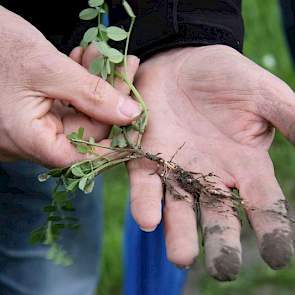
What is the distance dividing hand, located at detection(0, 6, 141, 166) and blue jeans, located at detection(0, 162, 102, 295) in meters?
0.37

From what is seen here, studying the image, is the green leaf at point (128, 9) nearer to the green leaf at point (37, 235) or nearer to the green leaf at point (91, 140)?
the green leaf at point (91, 140)

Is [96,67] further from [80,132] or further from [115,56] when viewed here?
[80,132]

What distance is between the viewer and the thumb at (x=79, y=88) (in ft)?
5.40

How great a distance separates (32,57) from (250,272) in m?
1.49

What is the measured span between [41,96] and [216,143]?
0.42 meters

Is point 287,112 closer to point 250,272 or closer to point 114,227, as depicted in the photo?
point 250,272

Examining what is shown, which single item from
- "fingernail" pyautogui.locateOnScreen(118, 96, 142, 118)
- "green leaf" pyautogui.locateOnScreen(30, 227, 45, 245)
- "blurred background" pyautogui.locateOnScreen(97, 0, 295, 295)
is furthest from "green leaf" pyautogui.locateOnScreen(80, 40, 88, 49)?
"blurred background" pyautogui.locateOnScreen(97, 0, 295, 295)

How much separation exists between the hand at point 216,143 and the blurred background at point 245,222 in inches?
45.7

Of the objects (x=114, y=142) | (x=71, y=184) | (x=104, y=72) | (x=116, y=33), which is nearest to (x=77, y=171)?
(x=71, y=184)

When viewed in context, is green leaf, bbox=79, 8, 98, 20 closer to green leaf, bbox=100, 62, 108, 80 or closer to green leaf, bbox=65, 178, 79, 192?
green leaf, bbox=100, 62, 108, 80

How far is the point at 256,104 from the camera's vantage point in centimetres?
166

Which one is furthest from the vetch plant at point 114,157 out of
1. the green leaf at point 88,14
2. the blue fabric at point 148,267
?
the blue fabric at point 148,267

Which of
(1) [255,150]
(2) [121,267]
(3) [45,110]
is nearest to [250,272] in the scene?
(2) [121,267]

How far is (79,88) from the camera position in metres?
1.65
